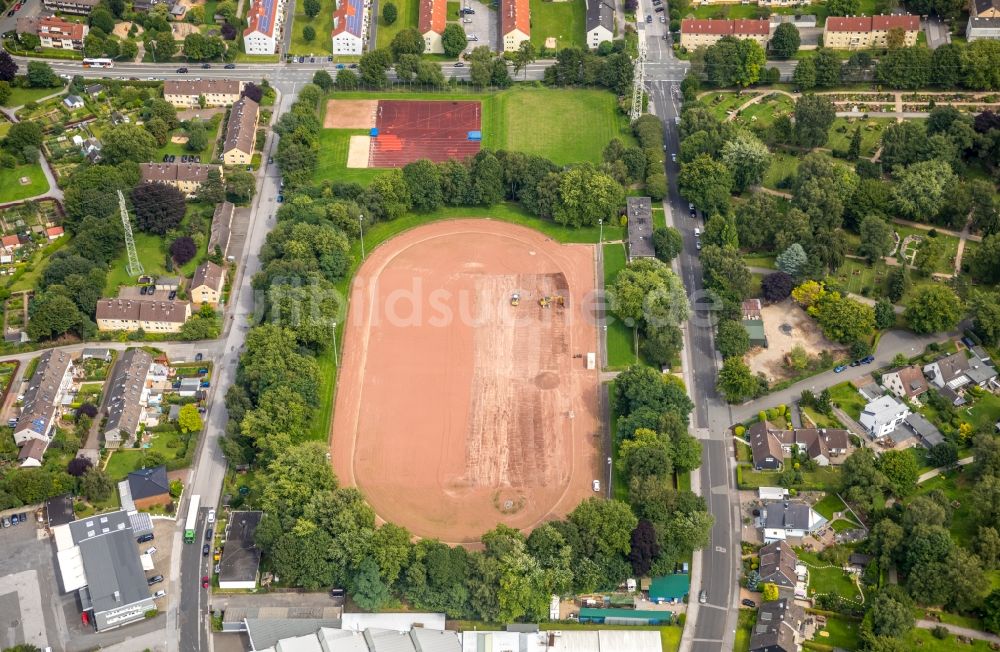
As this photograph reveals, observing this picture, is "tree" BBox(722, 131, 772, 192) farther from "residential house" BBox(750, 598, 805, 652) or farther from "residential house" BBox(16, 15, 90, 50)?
"residential house" BBox(16, 15, 90, 50)

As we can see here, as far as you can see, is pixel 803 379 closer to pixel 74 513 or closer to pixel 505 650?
A: pixel 505 650

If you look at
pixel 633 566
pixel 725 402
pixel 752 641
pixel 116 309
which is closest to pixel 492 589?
pixel 633 566

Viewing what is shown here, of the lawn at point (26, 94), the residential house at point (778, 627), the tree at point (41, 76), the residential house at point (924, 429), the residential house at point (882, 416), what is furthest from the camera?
the tree at point (41, 76)

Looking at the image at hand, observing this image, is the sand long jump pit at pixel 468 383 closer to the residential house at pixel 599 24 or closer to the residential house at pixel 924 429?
the residential house at pixel 924 429

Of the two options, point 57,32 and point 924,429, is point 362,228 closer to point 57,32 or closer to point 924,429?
point 57,32

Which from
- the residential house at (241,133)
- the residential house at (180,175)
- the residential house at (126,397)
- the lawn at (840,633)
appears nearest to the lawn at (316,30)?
the residential house at (241,133)

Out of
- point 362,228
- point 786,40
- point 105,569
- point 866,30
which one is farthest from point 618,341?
point 866,30
